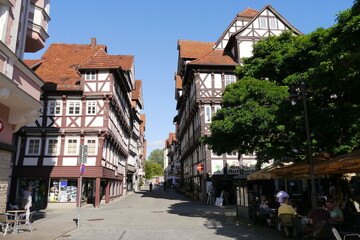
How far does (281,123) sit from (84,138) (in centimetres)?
1674

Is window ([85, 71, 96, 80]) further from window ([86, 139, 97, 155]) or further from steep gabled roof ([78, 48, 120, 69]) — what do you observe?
window ([86, 139, 97, 155])

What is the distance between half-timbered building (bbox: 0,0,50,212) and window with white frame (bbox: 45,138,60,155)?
12.1 m

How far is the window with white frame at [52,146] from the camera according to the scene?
938 inches

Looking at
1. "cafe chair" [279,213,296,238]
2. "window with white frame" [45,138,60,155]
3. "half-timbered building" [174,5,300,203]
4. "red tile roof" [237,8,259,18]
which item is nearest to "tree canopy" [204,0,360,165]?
"cafe chair" [279,213,296,238]

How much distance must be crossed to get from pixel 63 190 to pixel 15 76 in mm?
14911

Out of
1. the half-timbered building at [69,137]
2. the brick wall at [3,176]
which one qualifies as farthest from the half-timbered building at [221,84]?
the brick wall at [3,176]

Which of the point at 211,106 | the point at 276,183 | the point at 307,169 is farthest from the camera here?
the point at 211,106

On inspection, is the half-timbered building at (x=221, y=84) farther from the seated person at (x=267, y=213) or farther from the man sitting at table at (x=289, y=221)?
the man sitting at table at (x=289, y=221)

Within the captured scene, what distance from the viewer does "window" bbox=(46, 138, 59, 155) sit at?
2381 centimetres

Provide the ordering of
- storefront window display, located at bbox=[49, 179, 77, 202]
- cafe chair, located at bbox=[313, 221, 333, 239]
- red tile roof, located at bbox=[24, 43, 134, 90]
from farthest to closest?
red tile roof, located at bbox=[24, 43, 134, 90]
storefront window display, located at bbox=[49, 179, 77, 202]
cafe chair, located at bbox=[313, 221, 333, 239]

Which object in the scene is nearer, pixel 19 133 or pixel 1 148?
pixel 1 148

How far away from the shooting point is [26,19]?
474 inches

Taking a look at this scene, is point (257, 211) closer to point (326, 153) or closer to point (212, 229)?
point (212, 229)

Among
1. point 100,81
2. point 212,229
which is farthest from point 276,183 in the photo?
point 100,81
